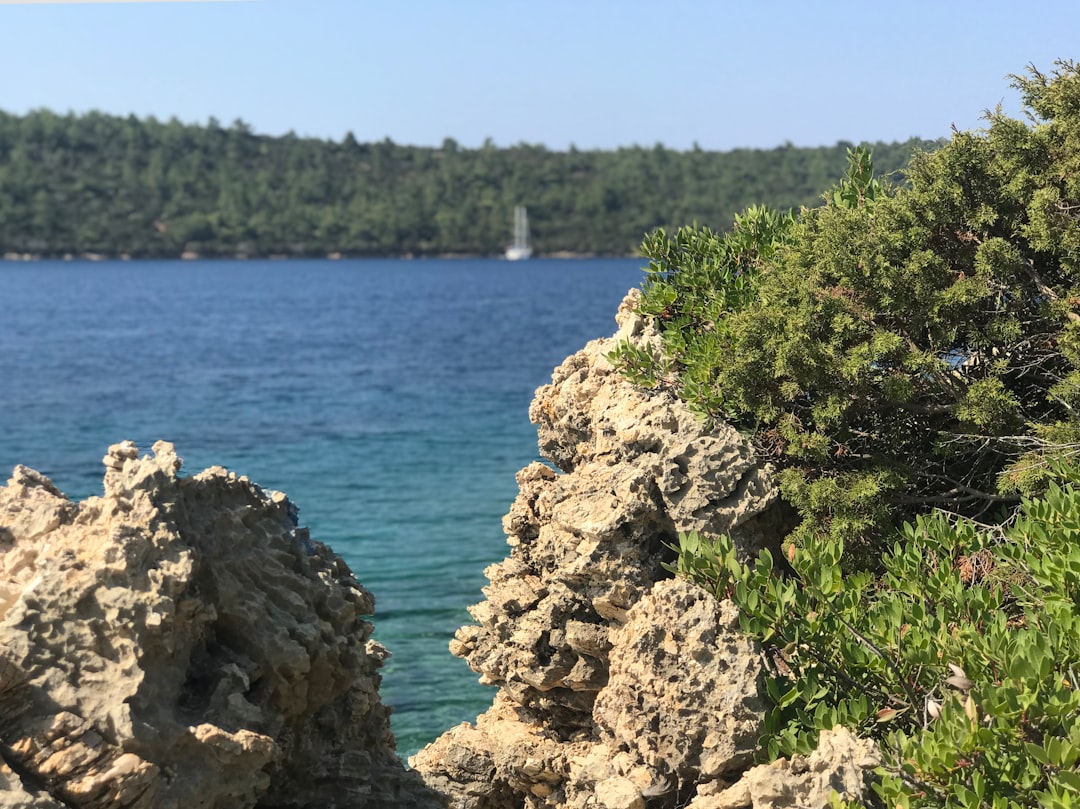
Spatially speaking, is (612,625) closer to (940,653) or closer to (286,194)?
(940,653)

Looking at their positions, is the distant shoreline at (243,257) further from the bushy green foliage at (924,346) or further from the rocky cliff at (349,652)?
the rocky cliff at (349,652)

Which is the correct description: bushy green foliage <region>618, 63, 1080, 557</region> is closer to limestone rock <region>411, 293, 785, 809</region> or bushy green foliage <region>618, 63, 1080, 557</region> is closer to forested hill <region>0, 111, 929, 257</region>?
limestone rock <region>411, 293, 785, 809</region>

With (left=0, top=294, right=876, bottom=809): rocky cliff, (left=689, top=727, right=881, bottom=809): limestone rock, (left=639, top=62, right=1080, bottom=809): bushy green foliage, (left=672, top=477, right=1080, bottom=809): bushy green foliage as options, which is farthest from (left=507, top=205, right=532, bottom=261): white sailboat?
(left=689, top=727, right=881, bottom=809): limestone rock

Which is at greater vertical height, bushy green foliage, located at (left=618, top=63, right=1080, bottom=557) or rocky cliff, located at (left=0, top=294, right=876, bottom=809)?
bushy green foliage, located at (left=618, top=63, right=1080, bottom=557)

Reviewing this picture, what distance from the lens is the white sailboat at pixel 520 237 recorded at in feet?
573

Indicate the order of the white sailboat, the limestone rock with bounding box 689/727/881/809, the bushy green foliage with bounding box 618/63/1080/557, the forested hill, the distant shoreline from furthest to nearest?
the white sailboat → the distant shoreline → the forested hill → the bushy green foliage with bounding box 618/63/1080/557 → the limestone rock with bounding box 689/727/881/809

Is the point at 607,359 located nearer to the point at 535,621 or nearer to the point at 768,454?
the point at 768,454

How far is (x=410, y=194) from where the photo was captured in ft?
589

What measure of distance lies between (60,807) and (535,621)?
2846 mm

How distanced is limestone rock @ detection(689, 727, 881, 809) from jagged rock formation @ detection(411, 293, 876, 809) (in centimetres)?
16

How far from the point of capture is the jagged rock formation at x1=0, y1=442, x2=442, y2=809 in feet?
13.1

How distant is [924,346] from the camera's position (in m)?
6.34

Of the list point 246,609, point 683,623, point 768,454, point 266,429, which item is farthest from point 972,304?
point 266,429

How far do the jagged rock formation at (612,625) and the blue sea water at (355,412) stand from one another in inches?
156
